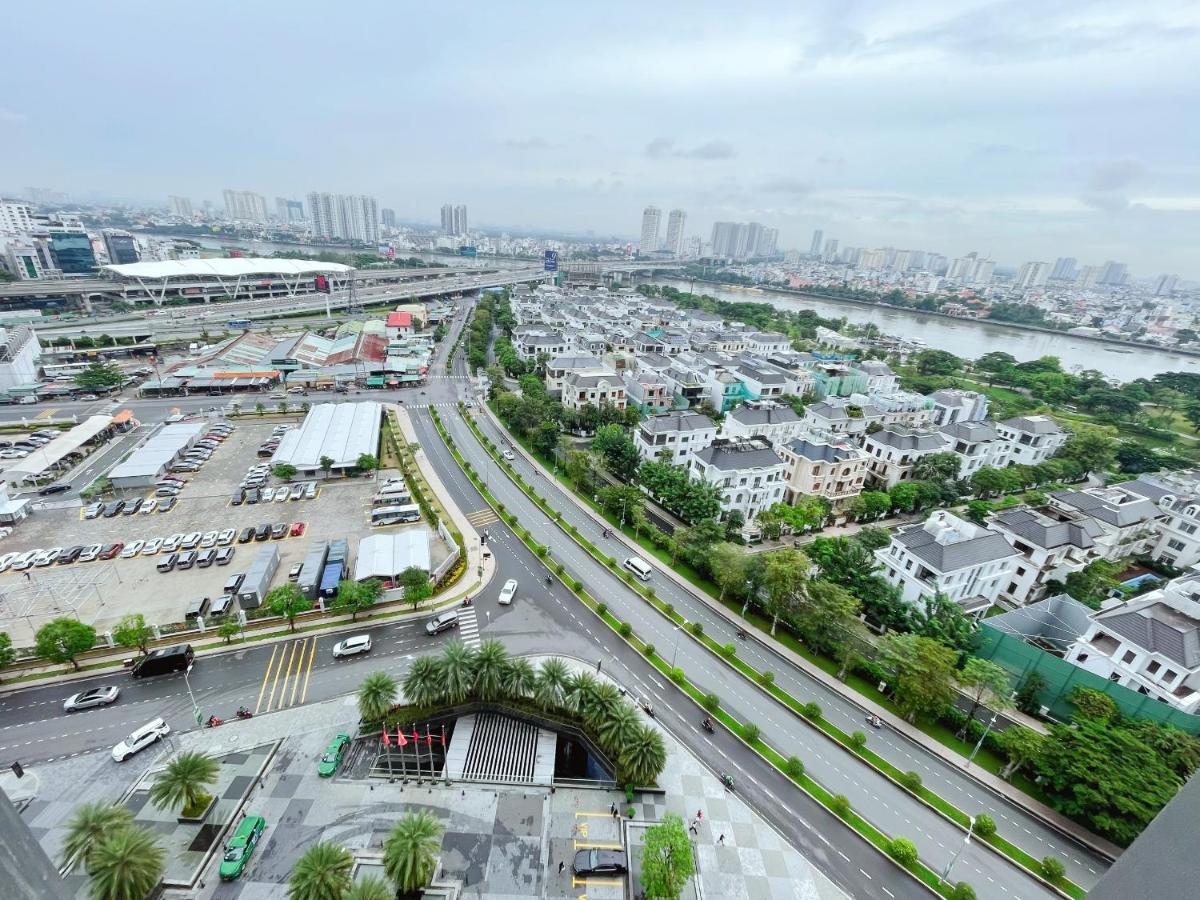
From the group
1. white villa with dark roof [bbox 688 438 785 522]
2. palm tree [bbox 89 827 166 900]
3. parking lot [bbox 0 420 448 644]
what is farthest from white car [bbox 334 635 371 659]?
white villa with dark roof [bbox 688 438 785 522]

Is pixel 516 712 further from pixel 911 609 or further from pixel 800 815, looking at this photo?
pixel 911 609

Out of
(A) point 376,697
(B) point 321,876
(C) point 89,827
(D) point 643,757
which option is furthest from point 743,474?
(C) point 89,827

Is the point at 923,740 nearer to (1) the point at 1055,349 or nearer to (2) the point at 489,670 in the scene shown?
(2) the point at 489,670

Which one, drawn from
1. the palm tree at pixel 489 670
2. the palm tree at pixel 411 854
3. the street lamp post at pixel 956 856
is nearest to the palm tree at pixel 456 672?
the palm tree at pixel 489 670

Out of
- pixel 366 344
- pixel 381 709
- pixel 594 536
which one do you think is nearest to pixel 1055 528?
pixel 594 536

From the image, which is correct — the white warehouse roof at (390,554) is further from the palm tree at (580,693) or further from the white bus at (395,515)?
the palm tree at (580,693)

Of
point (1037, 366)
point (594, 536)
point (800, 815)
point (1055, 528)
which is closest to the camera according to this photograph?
point (800, 815)

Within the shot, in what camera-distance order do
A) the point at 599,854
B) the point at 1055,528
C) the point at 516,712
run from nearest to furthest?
the point at 599,854 < the point at 516,712 < the point at 1055,528
